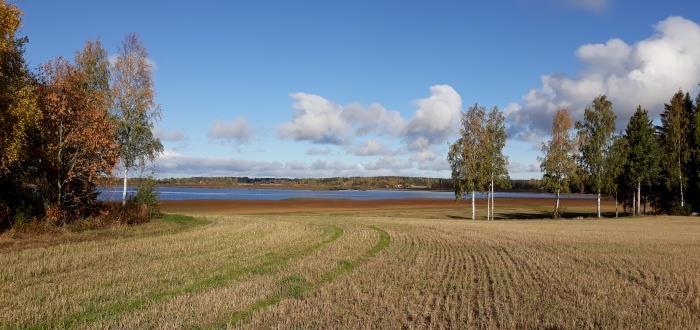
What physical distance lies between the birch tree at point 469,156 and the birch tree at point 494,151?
1.83ft

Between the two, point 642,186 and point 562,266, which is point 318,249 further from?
point 642,186

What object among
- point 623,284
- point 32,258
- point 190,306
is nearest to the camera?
point 190,306

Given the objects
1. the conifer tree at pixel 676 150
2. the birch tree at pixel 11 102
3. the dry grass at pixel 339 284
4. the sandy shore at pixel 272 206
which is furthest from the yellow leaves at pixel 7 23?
the conifer tree at pixel 676 150

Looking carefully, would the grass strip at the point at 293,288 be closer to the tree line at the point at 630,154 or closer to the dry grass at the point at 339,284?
the dry grass at the point at 339,284

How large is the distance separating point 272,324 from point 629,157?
6005 cm

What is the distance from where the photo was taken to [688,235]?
109 ft

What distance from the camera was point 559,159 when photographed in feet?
197

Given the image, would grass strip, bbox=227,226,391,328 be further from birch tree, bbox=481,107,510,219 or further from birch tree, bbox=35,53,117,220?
birch tree, bbox=481,107,510,219

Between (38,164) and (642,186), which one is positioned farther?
(642,186)

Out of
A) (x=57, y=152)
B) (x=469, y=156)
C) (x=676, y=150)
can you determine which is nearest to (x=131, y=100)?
(x=57, y=152)

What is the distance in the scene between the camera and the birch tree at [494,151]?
190 feet

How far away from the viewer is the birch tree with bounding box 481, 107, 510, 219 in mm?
57812

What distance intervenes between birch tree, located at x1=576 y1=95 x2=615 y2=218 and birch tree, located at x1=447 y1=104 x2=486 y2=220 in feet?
40.2

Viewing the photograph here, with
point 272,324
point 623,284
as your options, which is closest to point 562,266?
point 623,284
